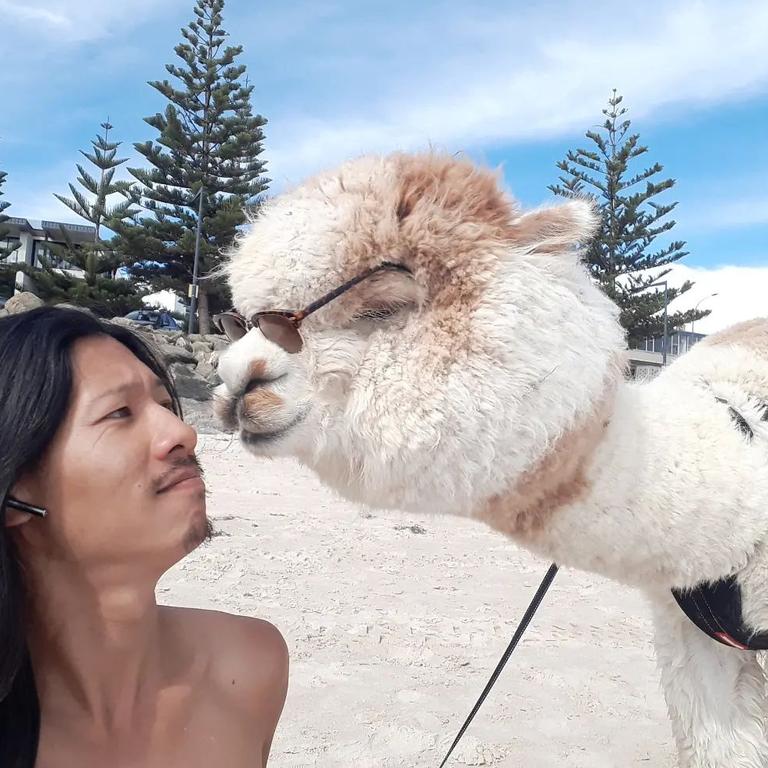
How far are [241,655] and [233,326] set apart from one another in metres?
0.66

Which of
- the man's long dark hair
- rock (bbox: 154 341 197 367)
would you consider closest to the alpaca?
the man's long dark hair

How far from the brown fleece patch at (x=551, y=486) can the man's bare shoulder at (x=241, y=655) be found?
0.55m

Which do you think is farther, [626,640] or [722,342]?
[626,640]

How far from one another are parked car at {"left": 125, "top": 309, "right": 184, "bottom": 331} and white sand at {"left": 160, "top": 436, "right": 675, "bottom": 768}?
16.8m

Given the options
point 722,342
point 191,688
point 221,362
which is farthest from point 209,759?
point 722,342

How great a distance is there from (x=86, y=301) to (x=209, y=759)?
67.1 ft

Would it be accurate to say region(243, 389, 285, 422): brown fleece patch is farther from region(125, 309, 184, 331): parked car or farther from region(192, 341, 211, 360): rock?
region(125, 309, 184, 331): parked car

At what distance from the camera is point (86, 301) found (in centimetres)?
1991

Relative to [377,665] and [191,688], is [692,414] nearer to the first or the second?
[191,688]

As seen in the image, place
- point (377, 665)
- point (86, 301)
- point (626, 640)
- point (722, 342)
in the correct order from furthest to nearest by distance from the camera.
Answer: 1. point (86, 301)
2. point (626, 640)
3. point (377, 665)
4. point (722, 342)

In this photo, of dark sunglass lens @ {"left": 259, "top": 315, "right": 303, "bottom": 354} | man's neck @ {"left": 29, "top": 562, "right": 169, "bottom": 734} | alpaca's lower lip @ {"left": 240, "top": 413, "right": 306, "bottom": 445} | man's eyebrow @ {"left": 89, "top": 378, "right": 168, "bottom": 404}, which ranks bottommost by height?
man's neck @ {"left": 29, "top": 562, "right": 169, "bottom": 734}

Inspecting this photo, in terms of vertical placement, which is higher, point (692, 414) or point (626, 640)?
point (692, 414)

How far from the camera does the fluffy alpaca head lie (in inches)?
44.6

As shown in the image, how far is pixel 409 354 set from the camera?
1145mm
